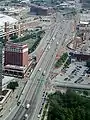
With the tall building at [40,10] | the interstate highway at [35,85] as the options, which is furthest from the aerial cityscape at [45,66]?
the tall building at [40,10]

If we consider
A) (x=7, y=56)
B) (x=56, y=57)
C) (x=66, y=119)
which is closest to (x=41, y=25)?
(x=56, y=57)

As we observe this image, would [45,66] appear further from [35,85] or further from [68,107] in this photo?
[68,107]

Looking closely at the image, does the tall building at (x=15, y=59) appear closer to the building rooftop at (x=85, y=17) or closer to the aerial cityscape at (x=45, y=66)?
the aerial cityscape at (x=45, y=66)

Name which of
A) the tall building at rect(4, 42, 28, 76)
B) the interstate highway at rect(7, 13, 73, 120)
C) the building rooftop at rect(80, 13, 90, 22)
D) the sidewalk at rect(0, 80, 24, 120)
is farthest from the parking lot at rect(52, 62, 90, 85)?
the building rooftop at rect(80, 13, 90, 22)

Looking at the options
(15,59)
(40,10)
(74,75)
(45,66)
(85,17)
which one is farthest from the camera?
(40,10)

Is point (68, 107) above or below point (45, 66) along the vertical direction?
above

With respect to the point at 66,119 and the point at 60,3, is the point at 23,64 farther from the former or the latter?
the point at 60,3

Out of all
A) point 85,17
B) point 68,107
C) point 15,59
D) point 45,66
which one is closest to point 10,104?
point 68,107
